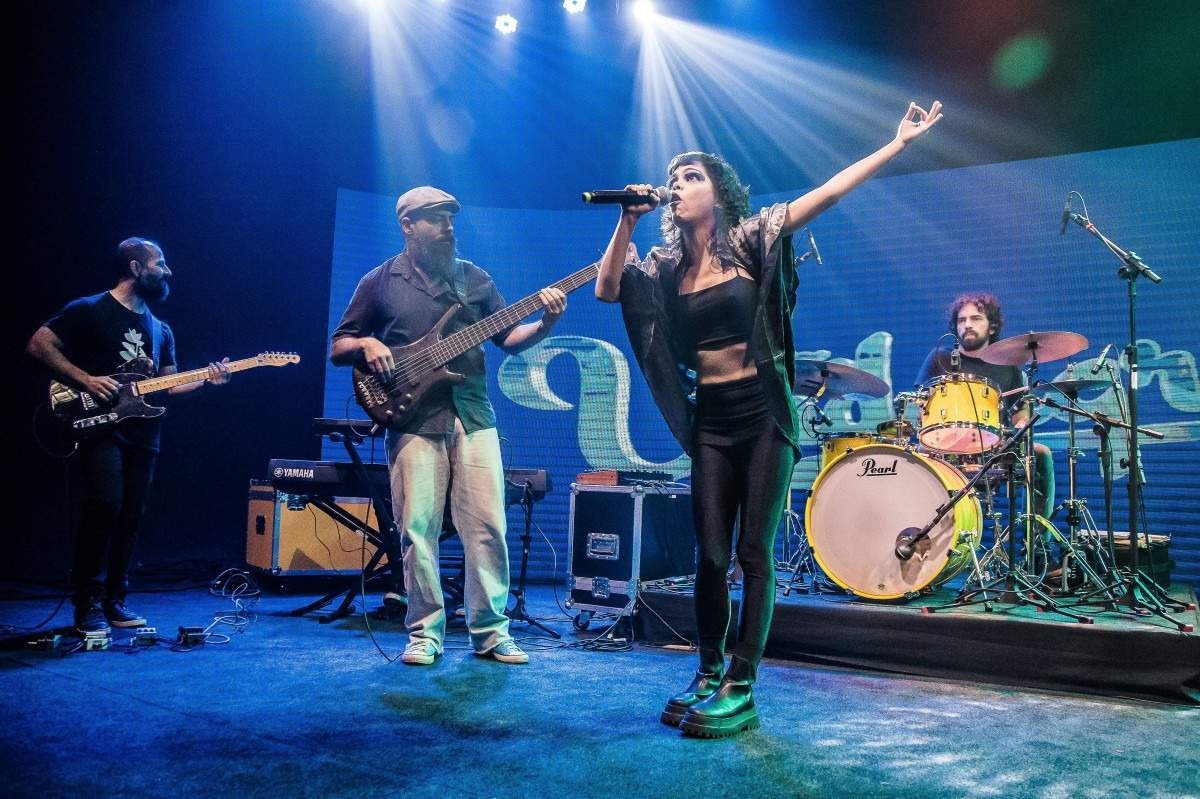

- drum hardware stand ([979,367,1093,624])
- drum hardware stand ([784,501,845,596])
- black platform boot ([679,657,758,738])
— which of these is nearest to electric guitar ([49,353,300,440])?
black platform boot ([679,657,758,738])

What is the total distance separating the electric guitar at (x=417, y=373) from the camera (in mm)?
4066

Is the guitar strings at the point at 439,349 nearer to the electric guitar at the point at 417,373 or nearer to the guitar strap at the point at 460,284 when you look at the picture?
the electric guitar at the point at 417,373

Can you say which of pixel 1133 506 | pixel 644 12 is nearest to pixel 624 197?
pixel 1133 506

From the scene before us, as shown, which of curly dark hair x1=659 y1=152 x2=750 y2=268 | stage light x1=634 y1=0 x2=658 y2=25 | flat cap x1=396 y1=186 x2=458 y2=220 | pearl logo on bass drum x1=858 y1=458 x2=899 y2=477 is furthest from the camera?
stage light x1=634 y1=0 x2=658 y2=25

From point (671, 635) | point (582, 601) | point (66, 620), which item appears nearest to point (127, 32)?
point (66, 620)

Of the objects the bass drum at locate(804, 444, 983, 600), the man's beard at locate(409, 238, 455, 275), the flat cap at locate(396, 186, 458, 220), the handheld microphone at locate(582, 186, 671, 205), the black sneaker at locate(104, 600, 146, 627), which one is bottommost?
the black sneaker at locate(104, 600, 146, 627)

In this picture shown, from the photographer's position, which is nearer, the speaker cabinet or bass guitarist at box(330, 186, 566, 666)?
bass guitarist at box(330, 186, 566, 666)

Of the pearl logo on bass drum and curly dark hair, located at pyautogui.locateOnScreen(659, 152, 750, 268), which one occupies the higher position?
curly dark hair, located at pyautogui.locateOnScreen(659, 152, 750, 268)

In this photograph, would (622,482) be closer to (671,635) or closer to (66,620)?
(671,635)

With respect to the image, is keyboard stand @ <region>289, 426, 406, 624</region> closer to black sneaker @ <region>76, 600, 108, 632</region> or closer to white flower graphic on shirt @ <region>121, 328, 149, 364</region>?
white flower graphic on shirt @ <region>121, 328, 149, 364</region>

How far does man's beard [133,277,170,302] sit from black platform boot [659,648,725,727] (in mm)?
3878

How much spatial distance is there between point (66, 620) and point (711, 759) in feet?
14.8

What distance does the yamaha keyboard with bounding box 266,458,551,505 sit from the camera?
553 cm

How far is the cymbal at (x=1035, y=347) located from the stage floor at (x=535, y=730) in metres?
1.72
